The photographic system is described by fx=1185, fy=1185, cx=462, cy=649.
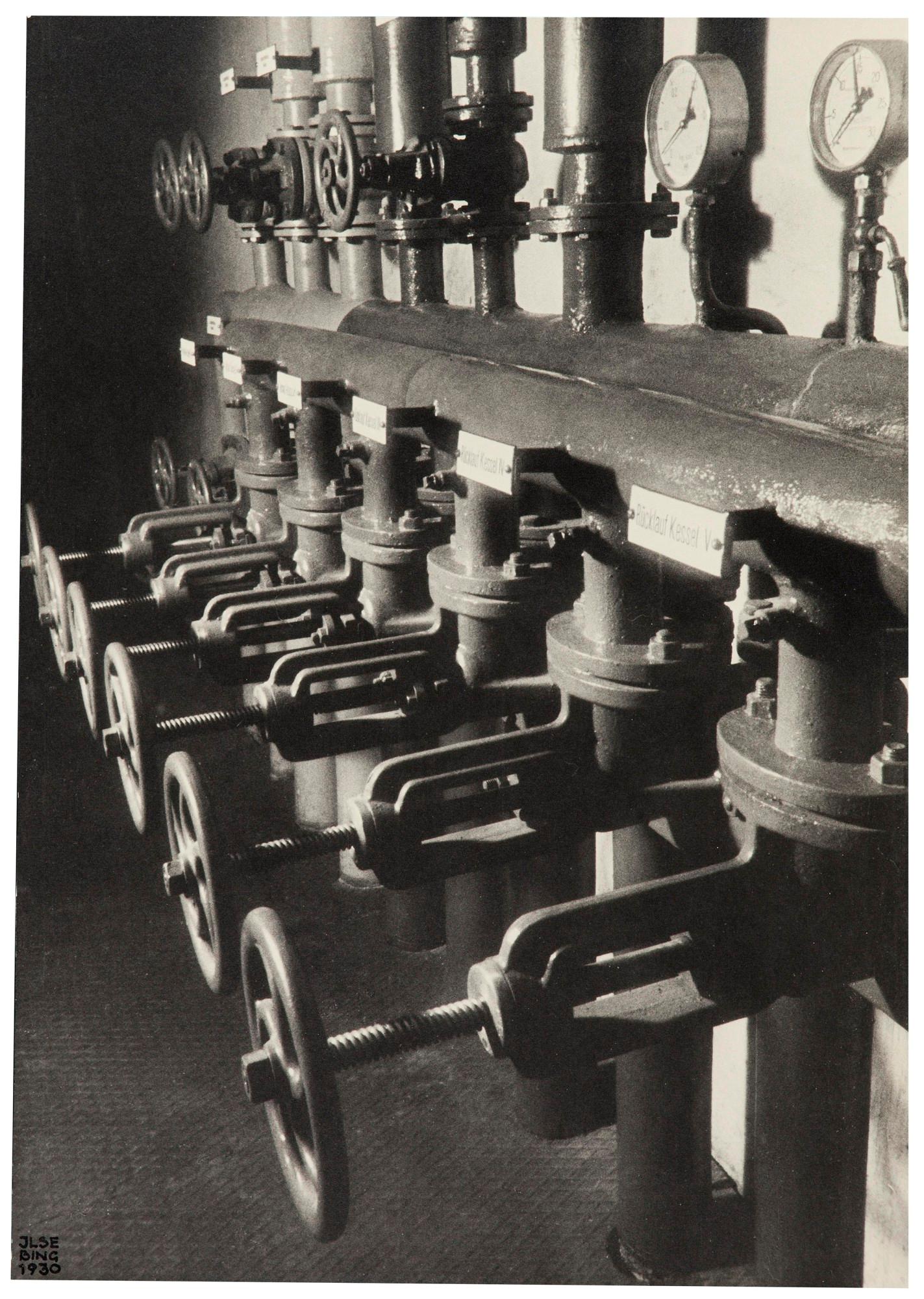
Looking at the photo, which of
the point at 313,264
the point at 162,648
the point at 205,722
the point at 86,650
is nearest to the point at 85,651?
the point at 86,650

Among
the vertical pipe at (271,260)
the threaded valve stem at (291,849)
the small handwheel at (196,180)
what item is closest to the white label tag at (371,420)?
the threaded valve stem at (291,849)

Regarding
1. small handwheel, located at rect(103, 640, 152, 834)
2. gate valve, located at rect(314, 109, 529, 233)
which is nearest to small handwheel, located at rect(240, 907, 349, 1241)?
small handwheel, located at rect(103, 640, 152, 834)

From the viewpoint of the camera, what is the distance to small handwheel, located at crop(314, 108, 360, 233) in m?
1.52

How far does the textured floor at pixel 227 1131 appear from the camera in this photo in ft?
4.42

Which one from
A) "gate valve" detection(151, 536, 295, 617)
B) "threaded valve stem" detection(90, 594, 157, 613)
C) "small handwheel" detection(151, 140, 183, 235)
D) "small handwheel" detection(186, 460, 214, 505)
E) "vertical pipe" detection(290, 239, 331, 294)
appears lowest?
"threaded valve stem" detection(90, 594, 157, 613)

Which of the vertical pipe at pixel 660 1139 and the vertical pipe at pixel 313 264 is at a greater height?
the vertical pipe at pixel 313 264

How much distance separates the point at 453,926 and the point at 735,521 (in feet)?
3.22

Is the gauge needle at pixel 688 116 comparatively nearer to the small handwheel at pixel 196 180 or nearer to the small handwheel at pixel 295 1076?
the small handwheel at pixel 295 1076

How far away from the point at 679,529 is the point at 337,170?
102 cm

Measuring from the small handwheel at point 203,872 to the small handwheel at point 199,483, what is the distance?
1.37 m

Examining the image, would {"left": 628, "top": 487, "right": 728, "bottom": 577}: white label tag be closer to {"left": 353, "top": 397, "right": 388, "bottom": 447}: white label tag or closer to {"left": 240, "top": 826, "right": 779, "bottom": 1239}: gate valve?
{"left": 240, "top": 826, "right": 779, "bottom": 1239}: gate valve

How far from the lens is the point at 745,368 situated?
1008 millimetres

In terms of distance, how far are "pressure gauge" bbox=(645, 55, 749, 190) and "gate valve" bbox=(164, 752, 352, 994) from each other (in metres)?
0.71
